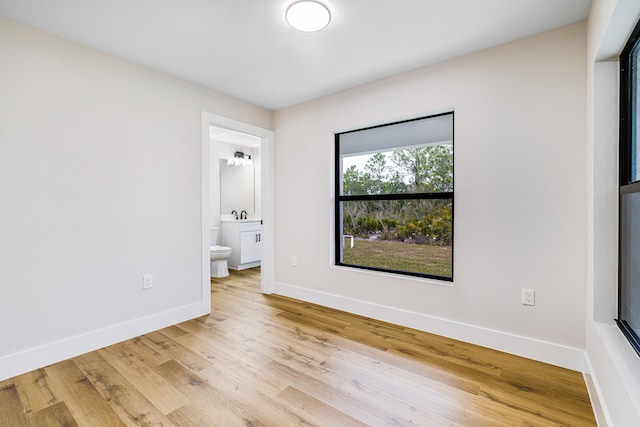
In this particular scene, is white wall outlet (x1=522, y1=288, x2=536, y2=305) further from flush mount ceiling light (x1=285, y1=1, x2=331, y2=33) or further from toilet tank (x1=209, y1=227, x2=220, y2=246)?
toilet tank (x1=209, y1=227, x2=220, y2=246)

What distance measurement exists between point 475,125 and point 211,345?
2696 millimetres

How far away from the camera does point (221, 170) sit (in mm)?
5559

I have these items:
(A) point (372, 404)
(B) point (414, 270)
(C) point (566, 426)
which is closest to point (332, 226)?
(B) point (414, 270)

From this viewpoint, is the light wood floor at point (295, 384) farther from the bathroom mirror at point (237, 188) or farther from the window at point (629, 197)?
the bathroom mirror at point (237, 188)

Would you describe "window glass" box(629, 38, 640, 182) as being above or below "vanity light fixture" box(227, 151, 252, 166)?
below

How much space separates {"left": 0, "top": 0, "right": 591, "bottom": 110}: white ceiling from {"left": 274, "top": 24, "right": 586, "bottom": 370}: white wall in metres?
0.22

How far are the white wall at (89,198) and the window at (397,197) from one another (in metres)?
1.57

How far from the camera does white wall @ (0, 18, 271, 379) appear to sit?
196 cm

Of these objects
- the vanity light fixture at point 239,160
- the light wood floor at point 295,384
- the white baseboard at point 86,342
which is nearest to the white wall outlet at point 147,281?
the white baseboard at point 86,342

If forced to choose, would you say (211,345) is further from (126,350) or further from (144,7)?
(144,7)

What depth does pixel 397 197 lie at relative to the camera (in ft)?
9.44

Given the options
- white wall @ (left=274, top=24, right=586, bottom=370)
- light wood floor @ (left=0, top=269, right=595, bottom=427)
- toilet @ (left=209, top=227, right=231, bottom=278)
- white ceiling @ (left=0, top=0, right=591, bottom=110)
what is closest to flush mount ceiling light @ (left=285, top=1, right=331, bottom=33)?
white ceiling @ (left=0, top=0, right=591, bottom=110)

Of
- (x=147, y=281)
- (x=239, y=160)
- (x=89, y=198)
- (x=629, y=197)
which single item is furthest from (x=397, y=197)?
(x=239, y=160)

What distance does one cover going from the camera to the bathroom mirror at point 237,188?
18.3 ft
